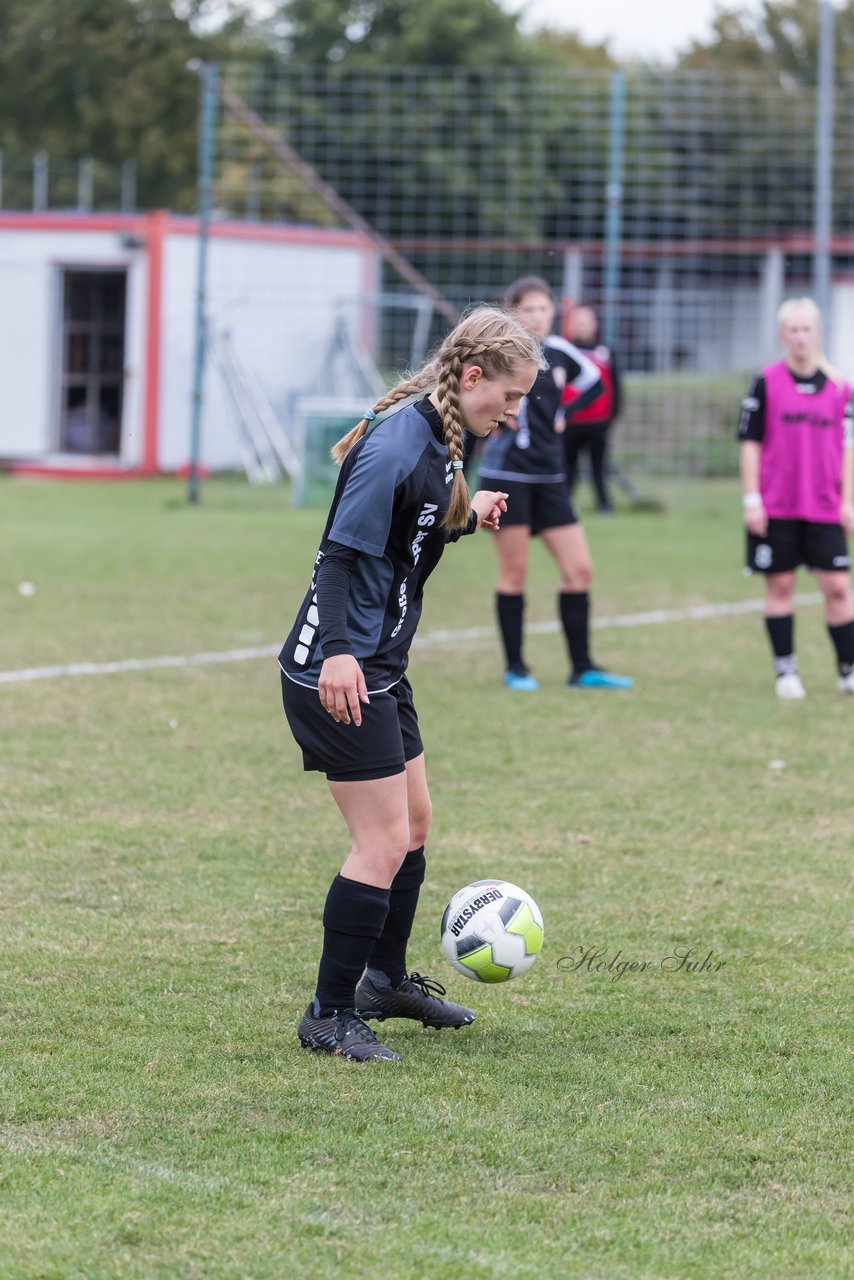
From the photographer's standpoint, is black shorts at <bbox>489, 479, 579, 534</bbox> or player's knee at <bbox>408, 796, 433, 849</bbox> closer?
player's knee at <bbox>408, 796, 433, 849</bbox>

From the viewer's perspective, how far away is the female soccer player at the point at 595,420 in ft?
45.3

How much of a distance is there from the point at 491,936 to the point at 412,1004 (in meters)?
0.25

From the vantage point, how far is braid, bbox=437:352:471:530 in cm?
370

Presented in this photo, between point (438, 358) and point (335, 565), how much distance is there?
54cm

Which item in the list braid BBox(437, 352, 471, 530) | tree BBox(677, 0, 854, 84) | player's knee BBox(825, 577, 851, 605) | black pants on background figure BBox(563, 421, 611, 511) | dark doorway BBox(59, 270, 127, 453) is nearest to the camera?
braid BBox(437, 352, 471, 530)

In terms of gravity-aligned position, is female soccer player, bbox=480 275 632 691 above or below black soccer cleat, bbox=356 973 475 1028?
above

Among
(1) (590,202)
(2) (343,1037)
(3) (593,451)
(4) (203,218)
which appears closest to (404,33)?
(1) (590,202)

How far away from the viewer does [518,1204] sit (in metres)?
3.02

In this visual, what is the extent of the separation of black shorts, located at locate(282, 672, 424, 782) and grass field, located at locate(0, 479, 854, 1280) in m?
0.66

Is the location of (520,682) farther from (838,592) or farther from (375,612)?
(375,612)

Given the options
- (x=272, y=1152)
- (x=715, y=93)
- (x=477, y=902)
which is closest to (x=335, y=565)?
(x=477, y=902)

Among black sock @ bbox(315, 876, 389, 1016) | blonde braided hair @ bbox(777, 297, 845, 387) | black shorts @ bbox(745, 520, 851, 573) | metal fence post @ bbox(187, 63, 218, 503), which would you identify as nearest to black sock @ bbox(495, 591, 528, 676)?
black shorts @ bbox(745, 520, 851, 573)

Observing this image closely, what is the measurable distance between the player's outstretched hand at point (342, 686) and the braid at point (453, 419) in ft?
1.41

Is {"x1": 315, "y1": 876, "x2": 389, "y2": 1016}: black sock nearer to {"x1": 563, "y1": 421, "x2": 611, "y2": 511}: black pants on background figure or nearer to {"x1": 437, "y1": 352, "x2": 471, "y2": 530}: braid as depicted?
{"x1": 437, "y1": 352, "x2": 471, "y2": 530}: braid
